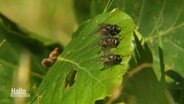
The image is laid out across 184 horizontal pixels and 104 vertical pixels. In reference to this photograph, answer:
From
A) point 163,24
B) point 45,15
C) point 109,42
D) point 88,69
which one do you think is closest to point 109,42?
point 109,42

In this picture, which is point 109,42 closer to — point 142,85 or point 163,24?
point 142,85

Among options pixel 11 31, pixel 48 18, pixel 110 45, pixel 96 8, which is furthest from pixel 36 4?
pixel 110 45

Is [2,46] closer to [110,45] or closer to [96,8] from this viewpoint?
[96,8]

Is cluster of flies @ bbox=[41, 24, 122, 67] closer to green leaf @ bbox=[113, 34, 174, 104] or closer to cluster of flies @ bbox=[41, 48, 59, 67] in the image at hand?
green leaf @ bbox=[113, 34, 174, 104]

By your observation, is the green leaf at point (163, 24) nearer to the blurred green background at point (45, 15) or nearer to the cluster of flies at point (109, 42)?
the cluster of flies at point (109, 42)

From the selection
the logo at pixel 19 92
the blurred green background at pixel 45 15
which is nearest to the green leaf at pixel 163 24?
the logo at pixel 19 92
